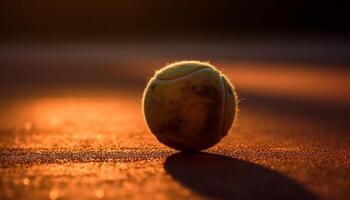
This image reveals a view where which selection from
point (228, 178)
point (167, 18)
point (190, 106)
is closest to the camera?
point (228, 178)

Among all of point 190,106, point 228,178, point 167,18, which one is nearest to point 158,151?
point 190,106

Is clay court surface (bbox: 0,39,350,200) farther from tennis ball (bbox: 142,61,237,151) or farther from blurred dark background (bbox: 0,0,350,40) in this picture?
blurred dark background (bbox: 0,0,350,40)

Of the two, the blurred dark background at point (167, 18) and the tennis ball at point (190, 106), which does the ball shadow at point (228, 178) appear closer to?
the tennis ball at point (190, 106)

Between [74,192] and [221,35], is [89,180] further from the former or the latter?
[221,35]

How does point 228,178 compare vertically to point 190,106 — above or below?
below

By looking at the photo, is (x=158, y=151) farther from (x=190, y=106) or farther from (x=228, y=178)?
(x=228, y=178)

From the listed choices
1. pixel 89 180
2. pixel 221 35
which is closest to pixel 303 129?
pixel 89 180

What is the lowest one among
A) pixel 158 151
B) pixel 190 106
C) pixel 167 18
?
pixel 167 18
